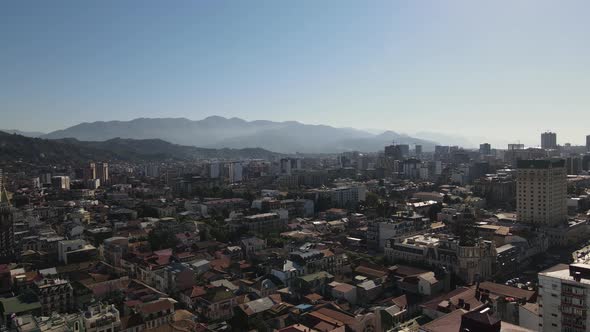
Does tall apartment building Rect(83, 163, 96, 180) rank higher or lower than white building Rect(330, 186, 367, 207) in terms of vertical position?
higher

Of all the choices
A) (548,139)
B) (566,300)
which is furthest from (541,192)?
(548,139)

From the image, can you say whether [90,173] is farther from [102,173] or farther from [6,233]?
[6,233]

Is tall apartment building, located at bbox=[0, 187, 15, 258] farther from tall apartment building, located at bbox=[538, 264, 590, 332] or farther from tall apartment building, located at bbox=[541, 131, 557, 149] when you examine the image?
tall apartment building, located at bbox=[541, 131, 557, 149]

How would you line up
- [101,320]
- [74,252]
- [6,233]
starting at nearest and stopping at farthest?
1. [101,320]
2. [74,252]
3. [6,233]

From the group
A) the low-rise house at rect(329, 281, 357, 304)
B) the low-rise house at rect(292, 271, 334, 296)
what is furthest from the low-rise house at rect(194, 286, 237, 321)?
the low-rise house at rect(329, 281, 357, 304)

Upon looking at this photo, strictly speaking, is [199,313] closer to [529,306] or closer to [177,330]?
[177,330]

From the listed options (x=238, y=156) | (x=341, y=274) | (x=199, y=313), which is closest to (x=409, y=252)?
(x=341, y=274)
